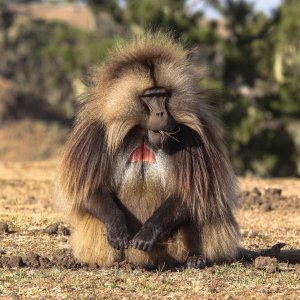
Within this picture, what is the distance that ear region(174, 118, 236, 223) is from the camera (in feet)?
16.7

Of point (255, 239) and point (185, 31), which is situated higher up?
point (185, 31)

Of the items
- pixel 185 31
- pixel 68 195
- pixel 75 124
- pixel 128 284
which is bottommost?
pixel 128 284

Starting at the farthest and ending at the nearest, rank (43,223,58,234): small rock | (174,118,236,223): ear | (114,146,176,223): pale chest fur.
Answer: (43,223,58,234): small rock < (114,146,176,223): pale chest fur < (174,118,236,223): ear

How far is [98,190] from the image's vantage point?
16.9ft

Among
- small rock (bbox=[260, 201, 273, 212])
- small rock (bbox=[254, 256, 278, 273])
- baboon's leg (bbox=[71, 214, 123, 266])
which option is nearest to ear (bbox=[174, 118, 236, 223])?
small rock (bbox=[254, 256, 278, 273])

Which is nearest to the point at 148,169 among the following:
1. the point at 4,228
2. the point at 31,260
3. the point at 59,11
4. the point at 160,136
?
the point at 160,136

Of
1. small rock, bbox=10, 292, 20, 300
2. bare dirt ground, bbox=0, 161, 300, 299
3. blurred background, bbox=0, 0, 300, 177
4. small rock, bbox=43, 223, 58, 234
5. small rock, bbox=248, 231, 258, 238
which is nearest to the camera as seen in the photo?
small rock, bbox=10, 292, 20, 300

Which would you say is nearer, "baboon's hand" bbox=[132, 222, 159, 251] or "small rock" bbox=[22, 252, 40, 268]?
"baboon's hand" bbox=[132, 222, 159, 251]

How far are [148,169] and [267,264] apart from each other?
96cm

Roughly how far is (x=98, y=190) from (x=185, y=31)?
53.0ft

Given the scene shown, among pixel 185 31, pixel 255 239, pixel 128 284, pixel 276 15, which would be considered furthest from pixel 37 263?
pixel 276 15

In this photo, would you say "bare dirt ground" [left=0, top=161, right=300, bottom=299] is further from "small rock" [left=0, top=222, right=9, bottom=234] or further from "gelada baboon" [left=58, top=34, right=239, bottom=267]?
"gelada baboon" [left=58, top=34, right=239, bottom=267]

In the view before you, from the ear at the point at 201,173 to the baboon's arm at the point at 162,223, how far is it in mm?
63

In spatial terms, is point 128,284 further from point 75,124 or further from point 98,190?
point 75,124
